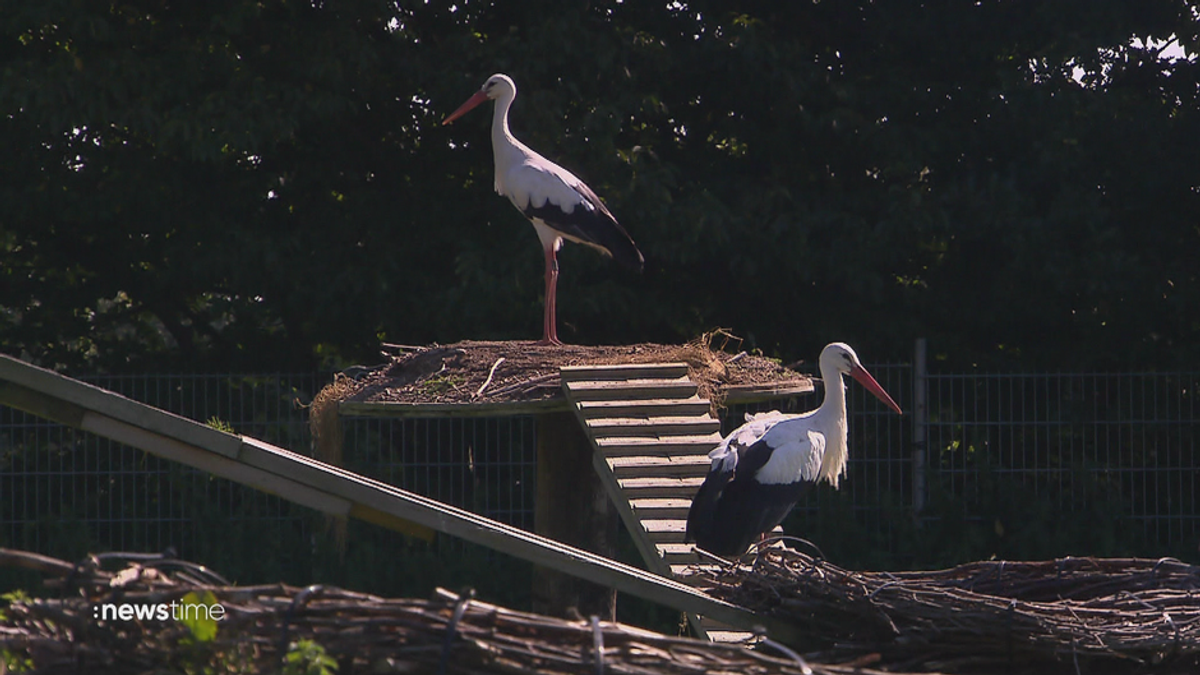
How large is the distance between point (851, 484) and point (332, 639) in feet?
24.7

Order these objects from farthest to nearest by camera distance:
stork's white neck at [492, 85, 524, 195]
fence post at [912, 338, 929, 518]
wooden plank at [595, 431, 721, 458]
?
fence post at [912, 338, 929, 518]
stork's white neck at [492, 85, 524, 195]
wooden plank at [595, 431, 721, 458]

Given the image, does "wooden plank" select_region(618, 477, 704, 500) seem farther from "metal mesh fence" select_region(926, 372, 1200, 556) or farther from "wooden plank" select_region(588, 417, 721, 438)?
"metal mesh fence" select_region(926, 372, 1200, 556)

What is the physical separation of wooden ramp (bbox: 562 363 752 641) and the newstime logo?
2590 mm

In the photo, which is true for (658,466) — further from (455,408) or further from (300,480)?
(300,480)

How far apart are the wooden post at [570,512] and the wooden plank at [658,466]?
2.46 feet

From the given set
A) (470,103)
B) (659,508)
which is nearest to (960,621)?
(659,508)

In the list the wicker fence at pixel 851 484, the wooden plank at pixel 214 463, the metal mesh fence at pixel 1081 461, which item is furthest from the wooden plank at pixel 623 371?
the metal mesh fence at pixel 1081 461

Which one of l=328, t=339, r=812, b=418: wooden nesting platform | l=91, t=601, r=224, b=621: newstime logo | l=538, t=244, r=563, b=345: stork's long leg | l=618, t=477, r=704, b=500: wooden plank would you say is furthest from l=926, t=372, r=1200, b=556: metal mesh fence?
l=91, t=601, r=224, b=621: newstime logo

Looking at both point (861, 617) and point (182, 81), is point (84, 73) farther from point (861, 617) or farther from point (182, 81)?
point (861, 617)

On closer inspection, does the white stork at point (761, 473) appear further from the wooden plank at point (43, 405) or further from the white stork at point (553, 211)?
the wooden plank at point (43, 405)

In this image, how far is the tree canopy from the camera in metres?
9.50

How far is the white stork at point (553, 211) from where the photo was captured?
8.00 metres

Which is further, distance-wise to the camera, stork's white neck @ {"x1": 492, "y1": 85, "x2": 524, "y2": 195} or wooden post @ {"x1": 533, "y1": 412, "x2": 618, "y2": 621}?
stork's white neck @ {"x1": 492, "y1": 85, "x2": 524, "y2": 195}

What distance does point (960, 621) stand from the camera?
389cm
